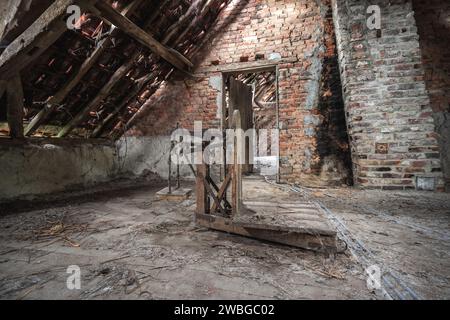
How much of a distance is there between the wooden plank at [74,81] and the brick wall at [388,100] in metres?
3.49

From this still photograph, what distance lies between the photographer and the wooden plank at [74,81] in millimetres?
3213

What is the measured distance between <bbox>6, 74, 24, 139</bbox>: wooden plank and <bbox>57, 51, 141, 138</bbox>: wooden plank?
0.74 m

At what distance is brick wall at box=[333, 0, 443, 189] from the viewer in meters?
3.30

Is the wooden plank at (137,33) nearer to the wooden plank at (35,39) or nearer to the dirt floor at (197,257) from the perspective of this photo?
the wooden plank at (35,39)

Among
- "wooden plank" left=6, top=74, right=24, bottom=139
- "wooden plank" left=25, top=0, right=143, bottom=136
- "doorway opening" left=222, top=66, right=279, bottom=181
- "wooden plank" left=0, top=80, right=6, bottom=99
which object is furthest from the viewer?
"doorway opening" left=222, top=66, right=279, bottom=181

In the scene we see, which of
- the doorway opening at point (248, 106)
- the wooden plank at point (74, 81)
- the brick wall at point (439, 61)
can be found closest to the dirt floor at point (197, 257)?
the wooden plank at point (74, 81)

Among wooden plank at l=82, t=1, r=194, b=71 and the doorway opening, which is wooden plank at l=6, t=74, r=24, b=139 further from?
the doorway opening

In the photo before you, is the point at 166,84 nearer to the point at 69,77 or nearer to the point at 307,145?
the point at 69,77

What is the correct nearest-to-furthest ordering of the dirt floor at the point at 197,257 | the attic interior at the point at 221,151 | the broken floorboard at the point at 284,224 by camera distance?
the dirt floor at the point at 197,257, the attic interior at the point at 221,151, the broken floorboard at the point at 284,224

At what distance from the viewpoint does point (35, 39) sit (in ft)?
8.19

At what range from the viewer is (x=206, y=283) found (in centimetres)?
126

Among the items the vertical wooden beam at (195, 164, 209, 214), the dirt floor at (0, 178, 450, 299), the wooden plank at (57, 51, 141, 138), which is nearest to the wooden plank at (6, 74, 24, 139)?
the wooden plank at (57, 51, 141, 138)

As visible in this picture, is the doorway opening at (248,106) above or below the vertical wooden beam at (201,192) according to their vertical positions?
above

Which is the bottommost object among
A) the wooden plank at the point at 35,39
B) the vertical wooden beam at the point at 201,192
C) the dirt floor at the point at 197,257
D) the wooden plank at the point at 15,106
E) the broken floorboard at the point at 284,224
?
the dirt floor at the point at 197,257
